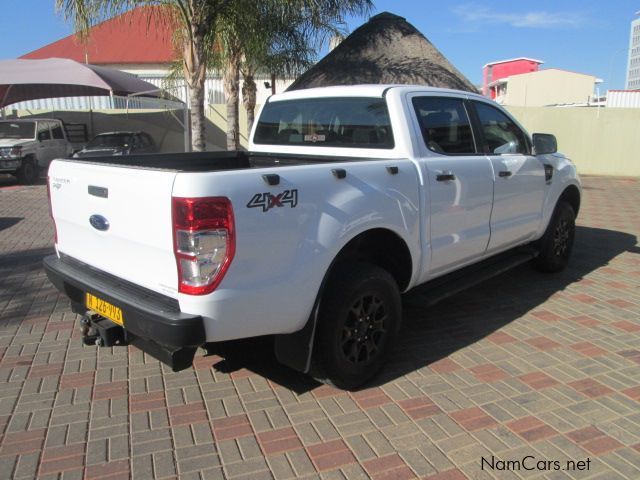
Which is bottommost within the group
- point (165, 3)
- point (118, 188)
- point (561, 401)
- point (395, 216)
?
point (561, 401)

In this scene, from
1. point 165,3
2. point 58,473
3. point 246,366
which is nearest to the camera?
point 58,473

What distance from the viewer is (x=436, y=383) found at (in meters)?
3.50

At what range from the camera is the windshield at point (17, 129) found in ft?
48.2

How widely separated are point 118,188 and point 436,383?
2.28 m

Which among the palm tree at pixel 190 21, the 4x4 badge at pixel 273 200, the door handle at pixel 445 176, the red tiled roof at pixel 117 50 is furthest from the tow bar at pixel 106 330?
the red tiled roof at pixel 117 50

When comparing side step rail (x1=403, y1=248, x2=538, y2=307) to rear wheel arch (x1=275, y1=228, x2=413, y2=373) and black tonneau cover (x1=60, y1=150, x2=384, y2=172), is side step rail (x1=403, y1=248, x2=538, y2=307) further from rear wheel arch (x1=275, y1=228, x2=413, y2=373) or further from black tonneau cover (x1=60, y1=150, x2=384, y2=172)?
black tonneau cover (x1=60, y1=150, x2=384, y2=172)

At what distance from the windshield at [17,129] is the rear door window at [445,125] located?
13857mm

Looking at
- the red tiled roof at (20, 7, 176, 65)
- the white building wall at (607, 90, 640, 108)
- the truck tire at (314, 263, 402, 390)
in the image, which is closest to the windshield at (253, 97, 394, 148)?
the truck tire at (314, 263, 402, 390)

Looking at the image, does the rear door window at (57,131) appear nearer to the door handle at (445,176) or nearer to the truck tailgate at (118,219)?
the truck tailgate at (118,219)

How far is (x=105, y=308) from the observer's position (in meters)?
3.06

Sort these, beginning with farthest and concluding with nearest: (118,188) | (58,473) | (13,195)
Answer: (13,195) → (118,188) → (58,473)

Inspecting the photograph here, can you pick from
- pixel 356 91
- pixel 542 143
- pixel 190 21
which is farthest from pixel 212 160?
pixel 190 21

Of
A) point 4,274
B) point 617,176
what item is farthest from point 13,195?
point 617,176

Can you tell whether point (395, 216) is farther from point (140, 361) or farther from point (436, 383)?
point (140, 361)
